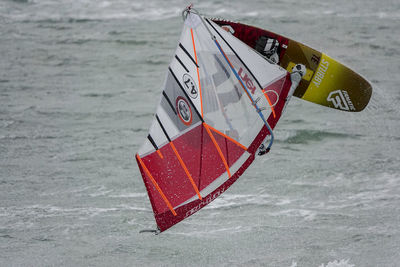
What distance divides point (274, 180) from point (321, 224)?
1437 mm

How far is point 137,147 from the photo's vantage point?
12.2 metres

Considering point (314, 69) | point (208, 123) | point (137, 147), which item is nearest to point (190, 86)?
point (208, 123)

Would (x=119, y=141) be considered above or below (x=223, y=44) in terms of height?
below

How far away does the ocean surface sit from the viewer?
30.1ft

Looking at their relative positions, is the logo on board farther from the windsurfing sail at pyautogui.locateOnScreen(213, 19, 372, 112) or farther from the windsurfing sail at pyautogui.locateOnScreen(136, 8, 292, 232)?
the windsurfing sail at pyautogui.locateOnScreen(213, 19, 372, 112)

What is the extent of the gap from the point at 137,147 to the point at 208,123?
515 centimetres

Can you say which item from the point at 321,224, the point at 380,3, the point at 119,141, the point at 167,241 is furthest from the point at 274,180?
the point at 380,3

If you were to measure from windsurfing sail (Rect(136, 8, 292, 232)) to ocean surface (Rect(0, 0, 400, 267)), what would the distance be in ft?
5.95

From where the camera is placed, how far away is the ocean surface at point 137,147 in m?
9.16

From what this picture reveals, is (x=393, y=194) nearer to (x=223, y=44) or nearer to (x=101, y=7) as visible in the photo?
(x=223, y=44)

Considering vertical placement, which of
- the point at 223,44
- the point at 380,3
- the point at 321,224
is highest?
the point at 223,44

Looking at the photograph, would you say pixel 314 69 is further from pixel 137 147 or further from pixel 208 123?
pixel 137 147

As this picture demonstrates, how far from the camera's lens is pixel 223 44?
23.5ft

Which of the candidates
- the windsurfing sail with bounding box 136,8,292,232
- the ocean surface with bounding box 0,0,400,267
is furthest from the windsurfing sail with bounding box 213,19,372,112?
the ocean surface with bounding box 0,0,400,267
